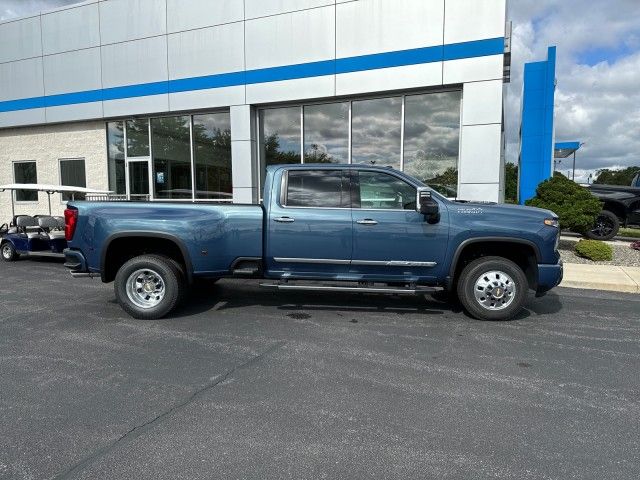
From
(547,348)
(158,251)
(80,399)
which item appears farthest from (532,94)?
(80,399)

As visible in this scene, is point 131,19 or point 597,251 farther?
point 131,19

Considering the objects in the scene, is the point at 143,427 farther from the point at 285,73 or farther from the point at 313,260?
the point at 285,73

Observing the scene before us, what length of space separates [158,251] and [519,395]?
4.68 m

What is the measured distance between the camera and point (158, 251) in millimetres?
6094

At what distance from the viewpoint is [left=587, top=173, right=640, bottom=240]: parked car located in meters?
12.5

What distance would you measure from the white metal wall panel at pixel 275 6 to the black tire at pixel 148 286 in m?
8.97

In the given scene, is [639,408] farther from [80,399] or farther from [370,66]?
[370,66]

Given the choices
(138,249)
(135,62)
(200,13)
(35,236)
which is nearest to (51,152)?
(135,62)

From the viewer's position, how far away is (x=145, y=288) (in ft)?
19.4

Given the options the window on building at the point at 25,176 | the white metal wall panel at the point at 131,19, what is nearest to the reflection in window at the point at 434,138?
the white metal wall panel at the point at 131,19

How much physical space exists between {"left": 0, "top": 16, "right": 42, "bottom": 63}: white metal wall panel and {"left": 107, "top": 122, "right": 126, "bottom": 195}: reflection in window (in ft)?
12.4

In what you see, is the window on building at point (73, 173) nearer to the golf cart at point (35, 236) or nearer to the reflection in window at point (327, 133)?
the golf cart at point (35, 236)

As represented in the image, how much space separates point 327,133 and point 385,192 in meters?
7.39

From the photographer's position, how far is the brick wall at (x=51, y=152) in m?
15.6
